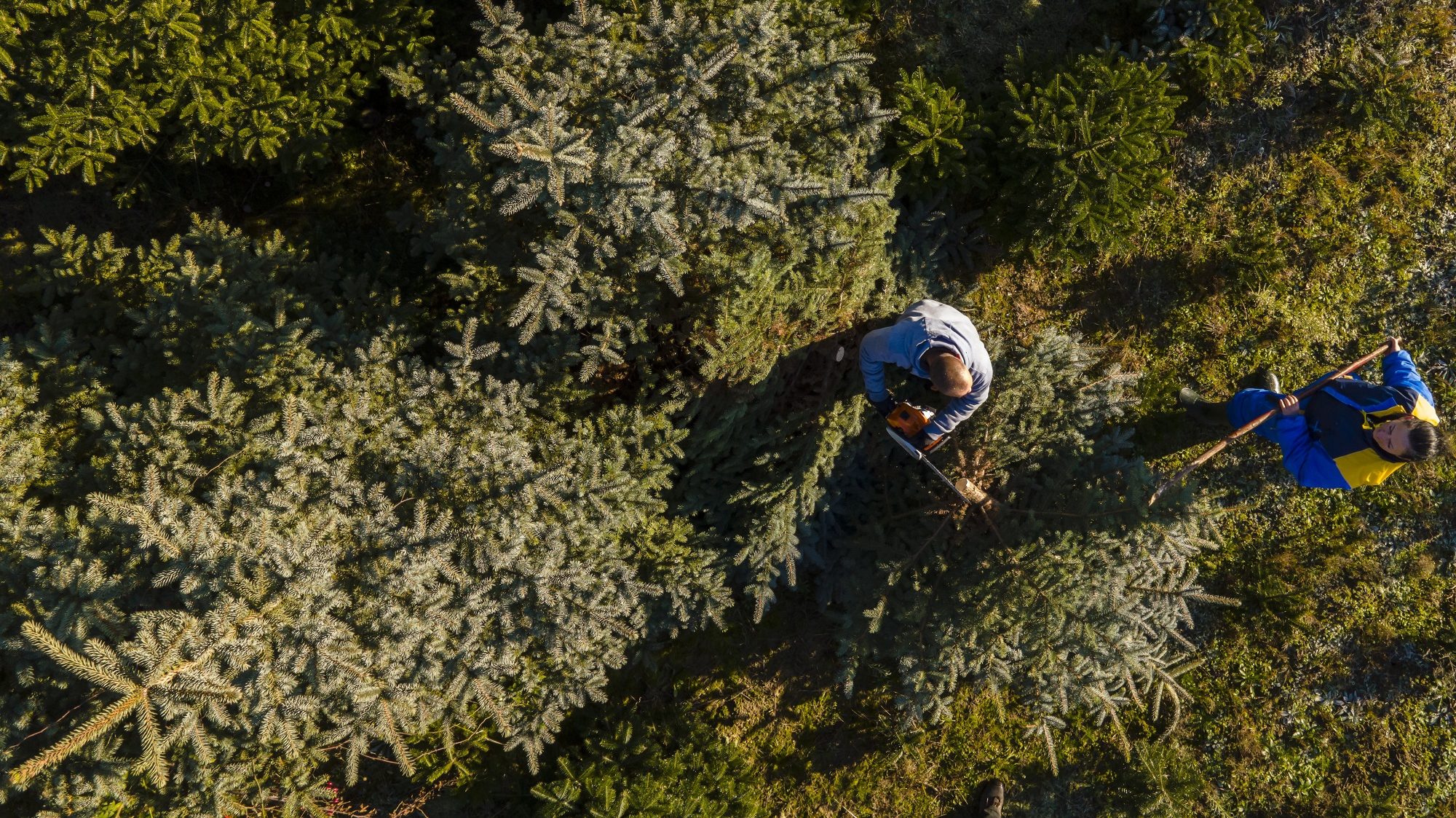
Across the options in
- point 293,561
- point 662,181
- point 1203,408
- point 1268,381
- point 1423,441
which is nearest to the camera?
point 293,561

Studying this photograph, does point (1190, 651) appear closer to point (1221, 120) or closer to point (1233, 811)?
point (1233, 811)

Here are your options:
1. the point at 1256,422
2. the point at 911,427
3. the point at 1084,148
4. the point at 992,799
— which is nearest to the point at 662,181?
the point at 911,427

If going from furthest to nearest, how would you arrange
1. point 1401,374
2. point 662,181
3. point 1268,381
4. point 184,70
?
point 1268,381 → point 1401,374 → point 184,70 → point 662,181

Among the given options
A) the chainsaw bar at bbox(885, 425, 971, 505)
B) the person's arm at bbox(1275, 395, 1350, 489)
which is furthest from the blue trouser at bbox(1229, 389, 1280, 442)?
the chainsaw bar at bbox(885, 425, 971, 505)

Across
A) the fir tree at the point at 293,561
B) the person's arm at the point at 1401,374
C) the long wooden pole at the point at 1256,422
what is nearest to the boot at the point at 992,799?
the long wooden pole at the point at 1256,422

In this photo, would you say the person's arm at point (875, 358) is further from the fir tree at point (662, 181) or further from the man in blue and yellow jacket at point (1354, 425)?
the man in blue and yellow jacket at point (1354, 425)

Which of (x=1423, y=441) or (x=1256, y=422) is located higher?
(x=1423, y=441)

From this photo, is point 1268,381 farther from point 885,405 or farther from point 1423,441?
point 885,405

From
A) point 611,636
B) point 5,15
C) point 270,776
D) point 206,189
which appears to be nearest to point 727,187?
point 611,636
